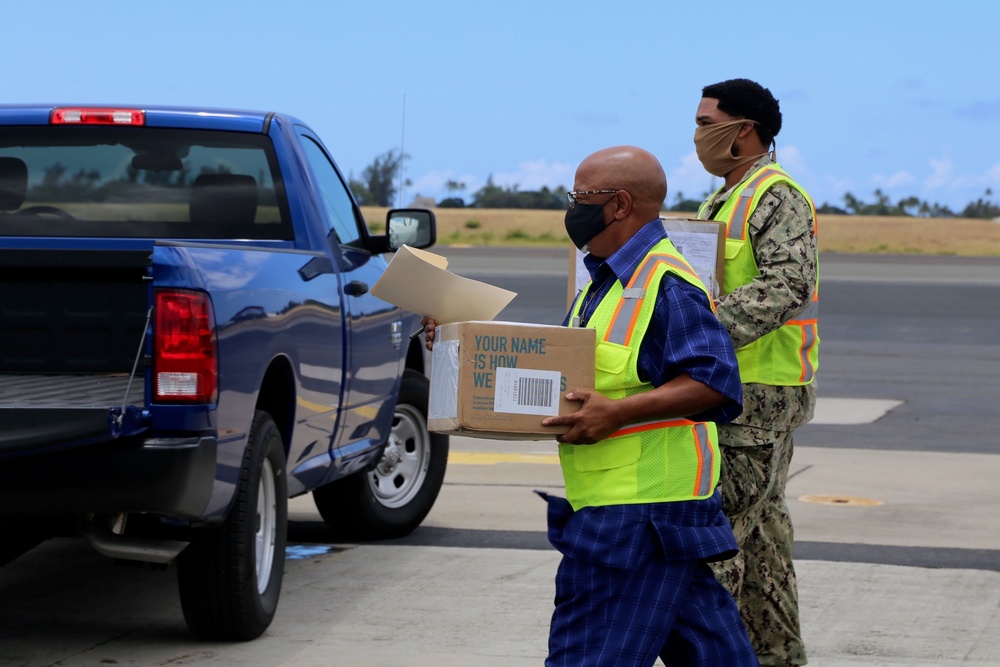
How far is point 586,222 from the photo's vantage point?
140 inches

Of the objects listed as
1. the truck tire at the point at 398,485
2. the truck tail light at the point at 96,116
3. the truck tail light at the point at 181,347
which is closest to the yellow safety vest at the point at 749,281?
the truck tail light at the point at 181,347

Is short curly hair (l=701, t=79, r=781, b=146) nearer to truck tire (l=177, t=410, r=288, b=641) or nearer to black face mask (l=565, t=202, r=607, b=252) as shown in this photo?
black face mask (l=565, t=202, r=607, b=252)

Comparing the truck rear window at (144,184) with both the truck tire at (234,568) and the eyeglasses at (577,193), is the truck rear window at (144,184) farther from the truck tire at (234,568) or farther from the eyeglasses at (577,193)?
the eyeglasses at (577,193)

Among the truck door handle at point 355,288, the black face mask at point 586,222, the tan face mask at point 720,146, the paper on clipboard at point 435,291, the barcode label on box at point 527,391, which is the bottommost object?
the barcode label on box at point 527,391

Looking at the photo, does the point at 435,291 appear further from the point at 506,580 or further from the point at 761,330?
the point at 506,580

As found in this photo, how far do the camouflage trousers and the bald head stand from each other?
4.00 feet

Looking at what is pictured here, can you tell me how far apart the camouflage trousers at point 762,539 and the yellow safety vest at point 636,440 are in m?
1.07

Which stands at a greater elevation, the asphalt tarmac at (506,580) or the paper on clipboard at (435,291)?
the paper on clipboard at (435,291)

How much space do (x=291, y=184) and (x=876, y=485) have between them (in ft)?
15.7

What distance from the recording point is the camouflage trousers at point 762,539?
456 cm

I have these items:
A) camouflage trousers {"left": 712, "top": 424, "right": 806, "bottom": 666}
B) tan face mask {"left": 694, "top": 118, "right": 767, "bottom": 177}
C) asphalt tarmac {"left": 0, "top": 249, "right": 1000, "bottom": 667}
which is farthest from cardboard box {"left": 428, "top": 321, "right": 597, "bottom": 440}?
asphalt tarmac {"left": 0, "top": 249, "right": 1000, "bottom": 667}

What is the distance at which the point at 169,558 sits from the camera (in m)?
5.13

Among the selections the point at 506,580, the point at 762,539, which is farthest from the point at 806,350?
the point at 506,580

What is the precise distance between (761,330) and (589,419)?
46.9 inches
